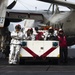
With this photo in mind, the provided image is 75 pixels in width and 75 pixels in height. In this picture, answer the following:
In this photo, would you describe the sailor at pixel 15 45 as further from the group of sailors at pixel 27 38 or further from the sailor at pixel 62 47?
the sailor at pixel 62 47

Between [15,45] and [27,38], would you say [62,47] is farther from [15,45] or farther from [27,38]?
[15,45]

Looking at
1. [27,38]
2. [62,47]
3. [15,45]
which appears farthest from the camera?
[62,47]

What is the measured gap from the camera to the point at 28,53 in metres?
17.1

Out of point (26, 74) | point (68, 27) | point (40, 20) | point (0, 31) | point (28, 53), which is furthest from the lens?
point (40, 20)

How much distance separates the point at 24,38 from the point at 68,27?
6.53 m

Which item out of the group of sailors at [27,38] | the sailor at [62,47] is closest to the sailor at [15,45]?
the group of sailors at [27,38]

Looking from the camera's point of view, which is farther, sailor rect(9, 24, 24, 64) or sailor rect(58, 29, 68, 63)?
sailor rect(58, 29, 68, 63)

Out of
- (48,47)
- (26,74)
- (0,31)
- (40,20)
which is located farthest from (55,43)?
(40,20)

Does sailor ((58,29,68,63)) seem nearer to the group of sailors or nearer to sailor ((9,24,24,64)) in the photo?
the group of sailors

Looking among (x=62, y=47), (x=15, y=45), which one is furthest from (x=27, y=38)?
(x=62, y=47)

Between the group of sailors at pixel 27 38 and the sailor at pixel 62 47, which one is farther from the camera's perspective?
the sailor at pixel 62 47

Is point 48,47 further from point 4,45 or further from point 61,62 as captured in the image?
point 4,45

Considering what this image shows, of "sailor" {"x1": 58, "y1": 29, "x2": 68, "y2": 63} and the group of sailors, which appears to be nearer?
the group of sailors

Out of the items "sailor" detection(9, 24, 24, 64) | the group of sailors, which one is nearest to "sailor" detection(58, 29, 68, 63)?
the group of sailors
